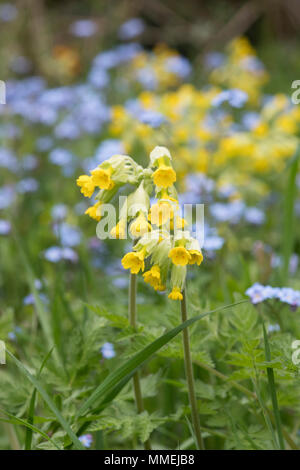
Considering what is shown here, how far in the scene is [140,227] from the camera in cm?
128

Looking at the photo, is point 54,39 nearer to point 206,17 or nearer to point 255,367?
point 206,17

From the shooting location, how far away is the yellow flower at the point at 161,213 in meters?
1.29

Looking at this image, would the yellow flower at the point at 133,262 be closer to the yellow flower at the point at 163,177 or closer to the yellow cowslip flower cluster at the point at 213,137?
the yellow flower at the point at 163,177

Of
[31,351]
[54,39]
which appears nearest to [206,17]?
[54,39]

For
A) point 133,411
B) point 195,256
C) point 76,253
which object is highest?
point 76,253

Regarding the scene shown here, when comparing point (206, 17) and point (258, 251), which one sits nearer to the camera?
point (258, 251)

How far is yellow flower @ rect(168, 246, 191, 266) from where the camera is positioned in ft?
4.11

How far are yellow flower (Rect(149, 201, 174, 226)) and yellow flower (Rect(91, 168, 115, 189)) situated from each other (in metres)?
0.16

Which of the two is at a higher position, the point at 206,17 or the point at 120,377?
the point at 206,17

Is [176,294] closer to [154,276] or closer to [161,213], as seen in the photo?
[154,276]

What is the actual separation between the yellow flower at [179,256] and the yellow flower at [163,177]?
0.16 m

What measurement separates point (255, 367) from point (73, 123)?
129 inches

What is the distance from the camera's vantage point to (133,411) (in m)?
1.50

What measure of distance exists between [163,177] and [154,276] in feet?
0.77
